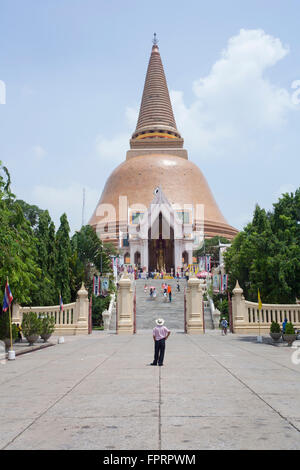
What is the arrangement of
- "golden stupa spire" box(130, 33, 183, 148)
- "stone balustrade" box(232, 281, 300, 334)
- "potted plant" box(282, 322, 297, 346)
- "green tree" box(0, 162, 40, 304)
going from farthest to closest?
"golden stupa spire" box(130, 33, 183, 148) < "stone balustrade" box(232, 281, 300, 334) < "potted plant" box(282, 322, 297, 346) < "green tree" box(0, 162, 40, 304)

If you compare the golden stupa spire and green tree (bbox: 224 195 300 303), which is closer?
green tree (bbox: 224 195 300 303)

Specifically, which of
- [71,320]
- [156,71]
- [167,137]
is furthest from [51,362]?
[156,71]

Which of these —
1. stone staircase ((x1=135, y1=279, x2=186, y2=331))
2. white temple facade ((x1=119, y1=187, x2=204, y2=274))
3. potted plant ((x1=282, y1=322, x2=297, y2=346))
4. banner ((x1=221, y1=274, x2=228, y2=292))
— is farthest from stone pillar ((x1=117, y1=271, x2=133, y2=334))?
white temple facade ((x1=119, y1=187, x2=204, y2=274))

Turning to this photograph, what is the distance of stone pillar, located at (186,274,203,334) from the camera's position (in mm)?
25775

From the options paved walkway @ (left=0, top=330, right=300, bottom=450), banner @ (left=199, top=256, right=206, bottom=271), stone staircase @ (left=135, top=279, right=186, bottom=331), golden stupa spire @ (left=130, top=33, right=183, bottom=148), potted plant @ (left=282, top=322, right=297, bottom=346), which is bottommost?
paved walkway @ (left=0, top=330, right=300, bottom=450)

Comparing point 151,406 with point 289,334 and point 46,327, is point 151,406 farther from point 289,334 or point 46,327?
point 46,327

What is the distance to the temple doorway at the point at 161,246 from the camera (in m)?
61.1

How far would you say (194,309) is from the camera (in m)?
26.0

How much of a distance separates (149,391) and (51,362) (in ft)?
19.8

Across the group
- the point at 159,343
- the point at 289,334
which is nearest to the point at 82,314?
the point at 289,334

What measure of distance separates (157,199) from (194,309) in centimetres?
3648

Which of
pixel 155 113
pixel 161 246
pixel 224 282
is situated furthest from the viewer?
pixel 155 113

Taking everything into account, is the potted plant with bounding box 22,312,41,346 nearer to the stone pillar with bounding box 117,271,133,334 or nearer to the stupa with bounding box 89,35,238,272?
the stone pillar with bounding box 117,271,133,334

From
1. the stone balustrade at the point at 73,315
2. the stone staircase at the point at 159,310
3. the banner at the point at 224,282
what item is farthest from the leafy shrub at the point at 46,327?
the banner at the point at 224,282
